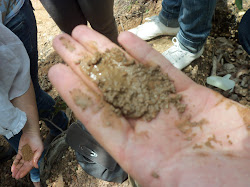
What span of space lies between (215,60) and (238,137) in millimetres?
1841

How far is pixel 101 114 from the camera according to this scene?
4.25ft

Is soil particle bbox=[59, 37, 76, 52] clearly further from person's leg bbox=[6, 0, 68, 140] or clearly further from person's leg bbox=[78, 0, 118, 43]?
person's leg bbox=[78, 0, 118, 43]

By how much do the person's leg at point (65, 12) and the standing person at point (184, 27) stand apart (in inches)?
44.5

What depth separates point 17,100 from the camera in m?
1.65

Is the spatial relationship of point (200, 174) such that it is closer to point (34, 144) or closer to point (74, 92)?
point (74, 92)

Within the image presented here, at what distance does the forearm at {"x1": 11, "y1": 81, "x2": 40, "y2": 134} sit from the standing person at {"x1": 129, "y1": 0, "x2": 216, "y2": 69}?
175 cm

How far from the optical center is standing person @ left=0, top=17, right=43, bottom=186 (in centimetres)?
148

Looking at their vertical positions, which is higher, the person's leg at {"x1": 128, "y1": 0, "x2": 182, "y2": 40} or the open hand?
the open hand

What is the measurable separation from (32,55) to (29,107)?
0.55 m

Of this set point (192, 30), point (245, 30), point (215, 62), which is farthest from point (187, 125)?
point (215, 62)

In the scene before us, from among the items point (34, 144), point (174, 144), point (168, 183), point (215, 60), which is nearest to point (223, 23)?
point (215, 60)

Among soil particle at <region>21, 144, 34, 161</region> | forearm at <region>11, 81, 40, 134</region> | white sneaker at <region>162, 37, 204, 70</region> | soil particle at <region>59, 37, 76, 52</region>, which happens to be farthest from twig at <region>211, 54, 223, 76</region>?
soil particle at <region>21, 144, 34, 161</region>

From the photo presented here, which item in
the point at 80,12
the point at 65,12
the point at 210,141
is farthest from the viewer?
the point at 80,12

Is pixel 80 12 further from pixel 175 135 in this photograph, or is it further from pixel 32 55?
pixel 175 135
